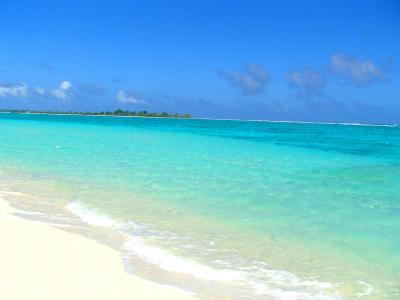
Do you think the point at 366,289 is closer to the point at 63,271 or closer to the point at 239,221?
the point at 239,221

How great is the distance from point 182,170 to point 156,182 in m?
2.10

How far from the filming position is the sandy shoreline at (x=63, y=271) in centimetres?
326

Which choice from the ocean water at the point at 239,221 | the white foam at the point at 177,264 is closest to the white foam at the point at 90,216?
the ocean water at the point at 239,221

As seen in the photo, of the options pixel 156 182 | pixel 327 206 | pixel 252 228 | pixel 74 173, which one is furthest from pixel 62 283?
pixel 74 173

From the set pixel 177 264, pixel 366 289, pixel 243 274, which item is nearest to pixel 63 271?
pixel 177 264

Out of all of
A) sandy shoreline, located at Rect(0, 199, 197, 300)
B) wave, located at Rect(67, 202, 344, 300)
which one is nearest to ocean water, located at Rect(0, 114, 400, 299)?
wave, located at Rect(67, 202, 344, 300)

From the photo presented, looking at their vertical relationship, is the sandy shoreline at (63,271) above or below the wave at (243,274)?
above

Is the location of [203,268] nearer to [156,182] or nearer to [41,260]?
[41,260]

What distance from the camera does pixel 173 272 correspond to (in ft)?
13.1

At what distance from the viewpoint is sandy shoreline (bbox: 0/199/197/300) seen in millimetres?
3260

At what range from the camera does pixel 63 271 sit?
12.1 ft

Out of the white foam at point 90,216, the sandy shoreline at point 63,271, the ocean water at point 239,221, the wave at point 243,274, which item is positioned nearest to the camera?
the sandy shoreline at point 63,271

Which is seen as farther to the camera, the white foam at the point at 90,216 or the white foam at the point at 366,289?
the white foam at the point at 90,216

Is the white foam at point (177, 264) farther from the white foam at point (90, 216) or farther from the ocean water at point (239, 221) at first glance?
the white foam at point (90, 216)
